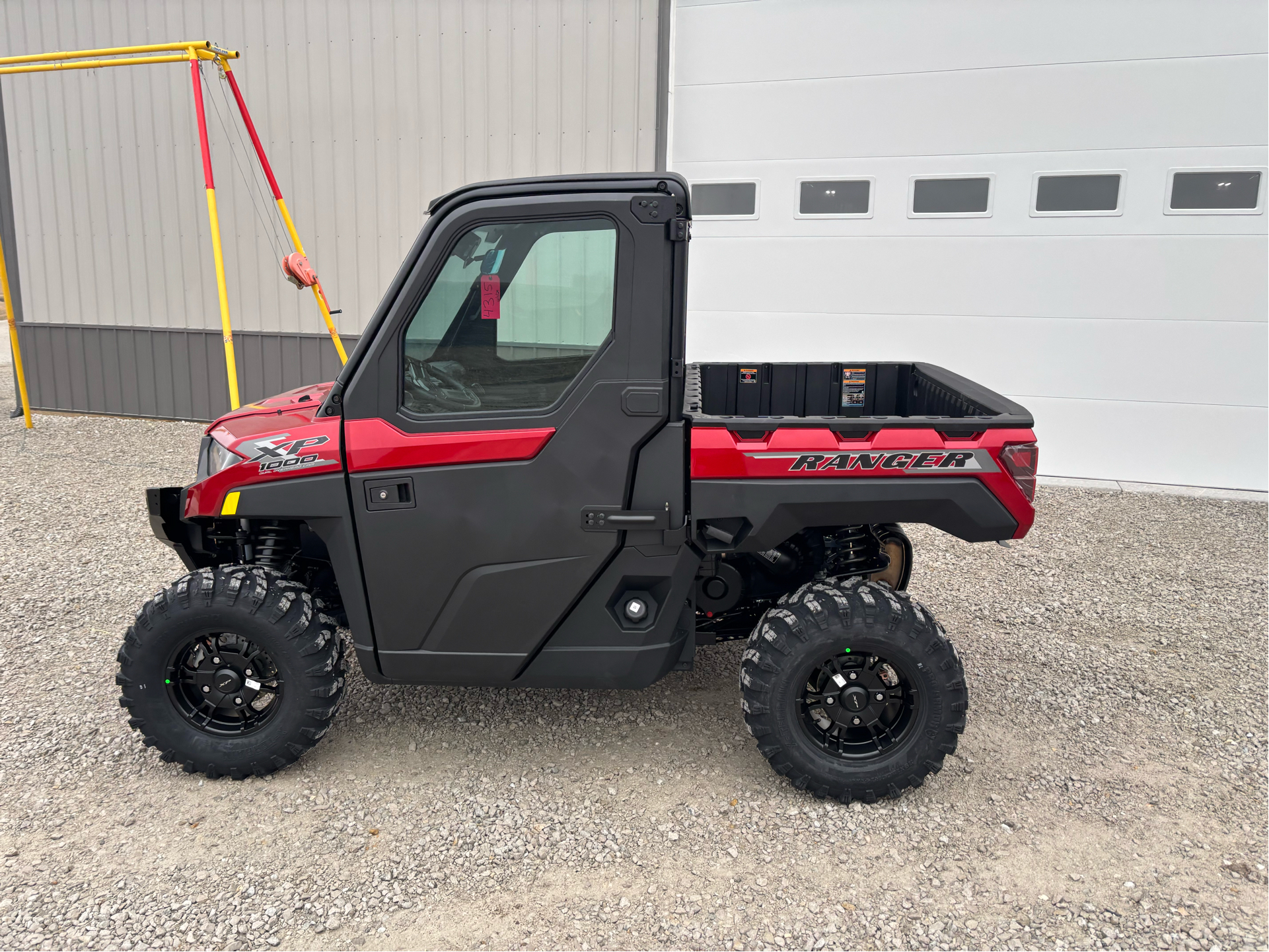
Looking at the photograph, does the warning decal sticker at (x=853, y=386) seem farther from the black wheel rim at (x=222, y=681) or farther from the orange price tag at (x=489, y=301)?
the black wheel rim at (x=222, y=681)

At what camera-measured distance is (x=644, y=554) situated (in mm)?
2791

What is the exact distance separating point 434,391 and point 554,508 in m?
0.55

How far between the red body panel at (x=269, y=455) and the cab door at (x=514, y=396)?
95 millimetres

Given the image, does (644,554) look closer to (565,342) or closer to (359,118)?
(565,342)

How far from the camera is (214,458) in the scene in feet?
9.57

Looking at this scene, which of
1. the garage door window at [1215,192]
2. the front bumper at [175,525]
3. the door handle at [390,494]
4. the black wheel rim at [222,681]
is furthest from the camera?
the garage door window at [1215,192]

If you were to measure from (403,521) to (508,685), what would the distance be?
688 mm

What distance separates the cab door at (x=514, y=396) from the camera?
2.64 meters

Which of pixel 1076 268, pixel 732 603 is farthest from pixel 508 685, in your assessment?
pixel 1076 268

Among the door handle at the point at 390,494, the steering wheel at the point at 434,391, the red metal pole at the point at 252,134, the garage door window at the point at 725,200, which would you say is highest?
the red metal pole at the point at 252,134

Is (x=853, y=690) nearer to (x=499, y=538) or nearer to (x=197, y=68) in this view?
(x=499, y=538)

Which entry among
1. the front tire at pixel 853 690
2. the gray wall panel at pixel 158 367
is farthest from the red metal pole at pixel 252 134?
the front tire at pixel 853 690

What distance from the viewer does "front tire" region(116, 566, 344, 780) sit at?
2850 mm

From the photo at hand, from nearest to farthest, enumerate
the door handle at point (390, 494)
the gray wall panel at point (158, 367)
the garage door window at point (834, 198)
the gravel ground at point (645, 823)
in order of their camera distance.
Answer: the gravel ground at point (645, 823) < the door handle at point (390, 494) < the garage door window at point (834, 198) < the gray wall panel at point (158, 367)
